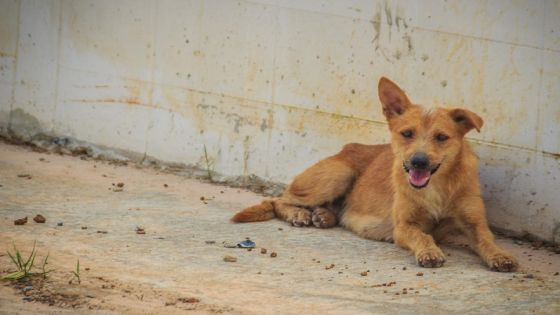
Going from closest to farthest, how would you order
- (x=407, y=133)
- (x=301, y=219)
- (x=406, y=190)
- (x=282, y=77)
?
(x=407, y=133) < (x=406, y=190) < (x=301, y=219) < (x=282, y=77)

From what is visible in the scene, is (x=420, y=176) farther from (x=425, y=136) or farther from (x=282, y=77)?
(x=282, y=77)

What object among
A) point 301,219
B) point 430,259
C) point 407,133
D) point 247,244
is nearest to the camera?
point 430,259

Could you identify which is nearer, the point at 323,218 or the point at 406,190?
the point at 406,190

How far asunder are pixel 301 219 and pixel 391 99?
46.1 inches

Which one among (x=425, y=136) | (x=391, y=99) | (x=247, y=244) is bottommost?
(x=247, y=244)

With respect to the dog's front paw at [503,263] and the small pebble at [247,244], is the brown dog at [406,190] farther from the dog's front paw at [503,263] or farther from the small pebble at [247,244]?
the small pebble at [247,244]

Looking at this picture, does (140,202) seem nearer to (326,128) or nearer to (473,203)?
(326,128)

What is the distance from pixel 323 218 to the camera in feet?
25.6

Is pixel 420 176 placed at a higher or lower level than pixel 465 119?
lower

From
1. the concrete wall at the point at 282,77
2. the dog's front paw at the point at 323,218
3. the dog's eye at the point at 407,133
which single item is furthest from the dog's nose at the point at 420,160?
the dog's front paw at the point at 323,218

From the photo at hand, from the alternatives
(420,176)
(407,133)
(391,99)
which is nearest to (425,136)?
(407,133)

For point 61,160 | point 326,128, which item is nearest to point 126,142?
point 61,160

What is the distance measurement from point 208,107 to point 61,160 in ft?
4.73

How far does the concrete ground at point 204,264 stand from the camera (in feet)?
18.3
